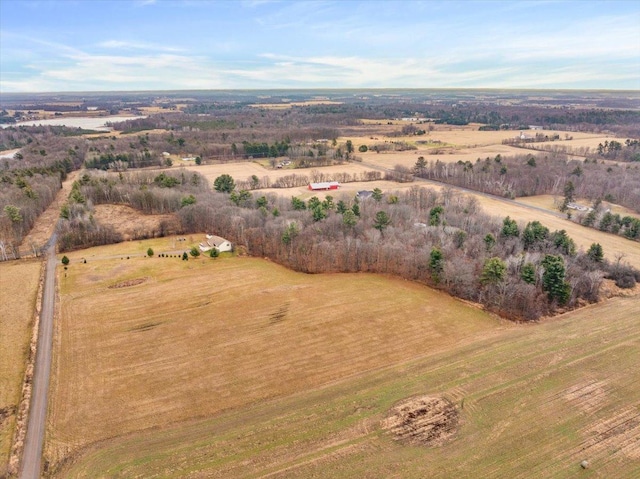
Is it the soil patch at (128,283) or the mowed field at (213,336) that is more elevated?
the soil patch at (128,283)

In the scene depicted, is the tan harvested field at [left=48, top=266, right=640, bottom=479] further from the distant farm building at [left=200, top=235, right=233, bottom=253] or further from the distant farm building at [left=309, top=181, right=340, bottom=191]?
the distant farm building at [left=309, top=181, right=340, bottom=191]

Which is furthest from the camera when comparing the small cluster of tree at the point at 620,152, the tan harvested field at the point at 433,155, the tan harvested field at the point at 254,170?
the tan harvested field at the point at 433,155

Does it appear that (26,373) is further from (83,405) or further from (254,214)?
(254,214)

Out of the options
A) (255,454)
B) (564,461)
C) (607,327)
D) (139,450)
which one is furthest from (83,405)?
(607,327)

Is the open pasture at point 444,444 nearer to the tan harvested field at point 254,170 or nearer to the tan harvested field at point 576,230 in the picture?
the tan harvested field at point 576,230

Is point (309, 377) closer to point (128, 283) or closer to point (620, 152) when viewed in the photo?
point (128, 283)

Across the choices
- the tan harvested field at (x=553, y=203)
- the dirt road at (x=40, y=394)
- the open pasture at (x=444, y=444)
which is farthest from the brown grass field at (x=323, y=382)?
the tan harvested field at (x=553, y=203)
